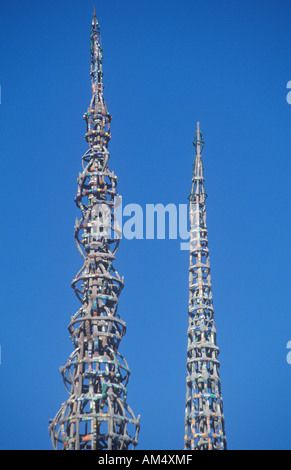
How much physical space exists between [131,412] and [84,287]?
55.3ft

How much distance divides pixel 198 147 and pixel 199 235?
15434mm

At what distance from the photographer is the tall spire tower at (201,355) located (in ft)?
388

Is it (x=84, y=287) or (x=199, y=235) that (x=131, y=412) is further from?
(x=199, y=235)

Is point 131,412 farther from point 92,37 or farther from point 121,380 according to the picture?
point 92,37

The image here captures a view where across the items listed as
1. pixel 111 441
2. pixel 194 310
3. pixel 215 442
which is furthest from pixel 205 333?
pixel 111 441

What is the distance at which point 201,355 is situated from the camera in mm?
123562

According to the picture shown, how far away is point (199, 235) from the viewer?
13325 cm

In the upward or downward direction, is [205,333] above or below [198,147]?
below

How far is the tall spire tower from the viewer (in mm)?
118375
